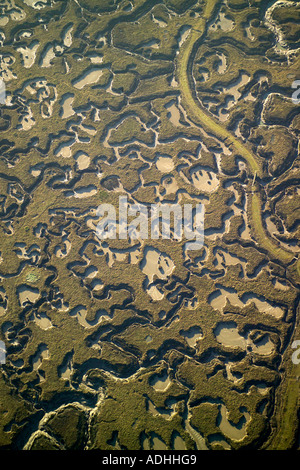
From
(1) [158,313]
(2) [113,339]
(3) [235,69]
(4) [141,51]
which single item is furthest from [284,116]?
(2) [113,339]

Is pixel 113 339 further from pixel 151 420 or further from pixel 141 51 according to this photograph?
pixel 141 51

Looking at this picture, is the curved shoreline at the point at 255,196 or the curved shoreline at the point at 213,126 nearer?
the curved shoreline at the point at 255,196
